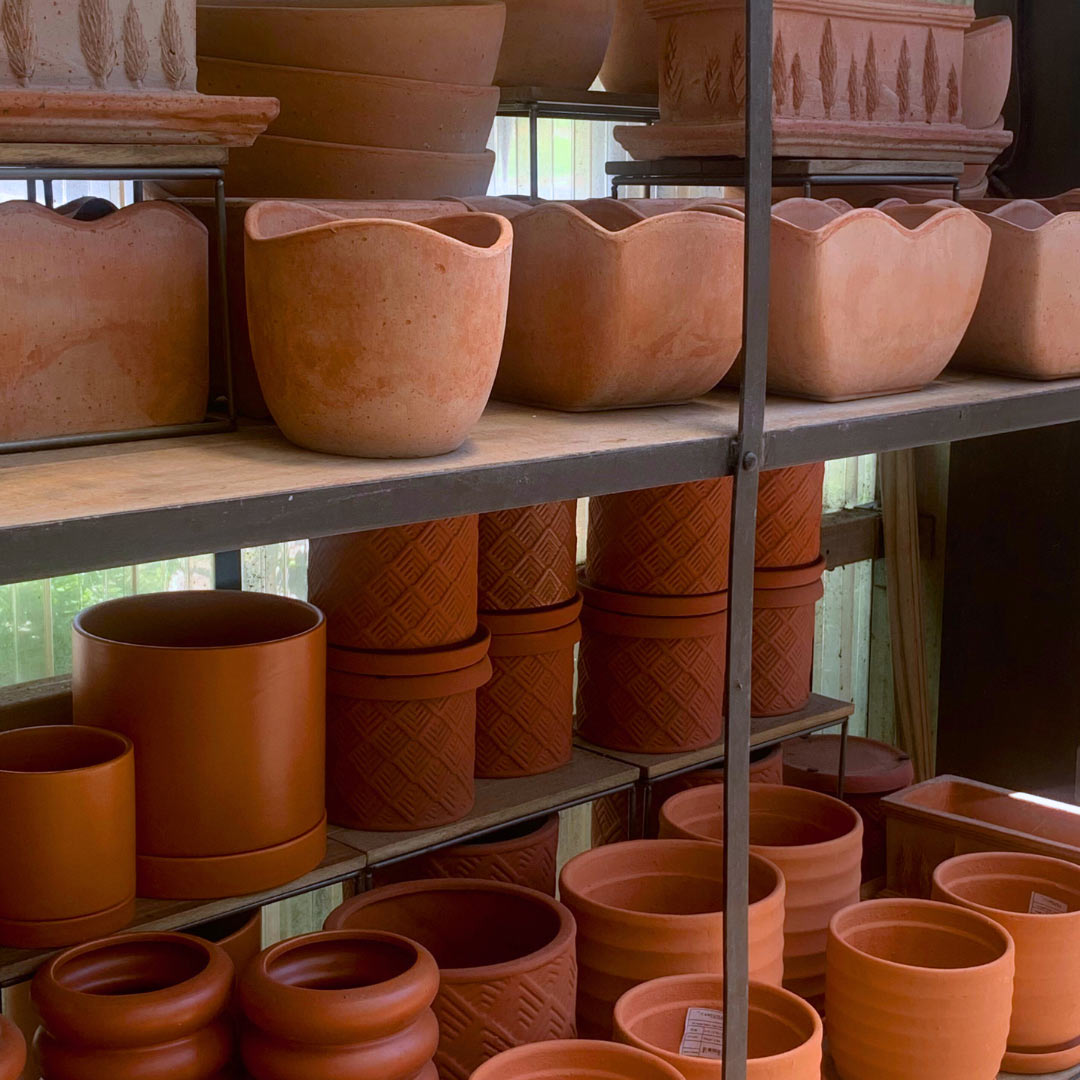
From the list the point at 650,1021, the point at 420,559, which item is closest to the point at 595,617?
the point at 420,559

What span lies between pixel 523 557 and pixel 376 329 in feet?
1.98

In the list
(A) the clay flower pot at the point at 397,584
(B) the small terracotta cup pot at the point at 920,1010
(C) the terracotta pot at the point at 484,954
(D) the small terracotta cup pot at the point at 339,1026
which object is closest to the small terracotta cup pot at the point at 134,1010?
(D) the small terracotta cup pot at the point at 339,1026

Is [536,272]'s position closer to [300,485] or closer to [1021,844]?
[300,485]

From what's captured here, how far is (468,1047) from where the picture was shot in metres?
1.32

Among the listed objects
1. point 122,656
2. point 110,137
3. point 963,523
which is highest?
point 110,137

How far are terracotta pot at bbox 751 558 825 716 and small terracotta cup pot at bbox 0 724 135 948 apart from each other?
35.2 inches

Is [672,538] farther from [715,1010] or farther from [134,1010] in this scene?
[134,1010]

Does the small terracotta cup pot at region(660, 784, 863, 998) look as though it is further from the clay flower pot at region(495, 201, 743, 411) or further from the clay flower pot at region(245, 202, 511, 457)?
the clay flower pot at region(245, 202, 511, 457)

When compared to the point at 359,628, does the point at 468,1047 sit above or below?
below

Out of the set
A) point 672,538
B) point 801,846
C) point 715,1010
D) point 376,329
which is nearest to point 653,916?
point 715,1010

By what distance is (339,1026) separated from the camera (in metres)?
1.16

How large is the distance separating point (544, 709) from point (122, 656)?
0.53 m

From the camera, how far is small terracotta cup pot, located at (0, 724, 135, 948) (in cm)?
121

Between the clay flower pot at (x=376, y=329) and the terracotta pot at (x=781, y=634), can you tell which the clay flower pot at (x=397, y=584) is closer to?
the clay flower pot at (x=376, y=329)
